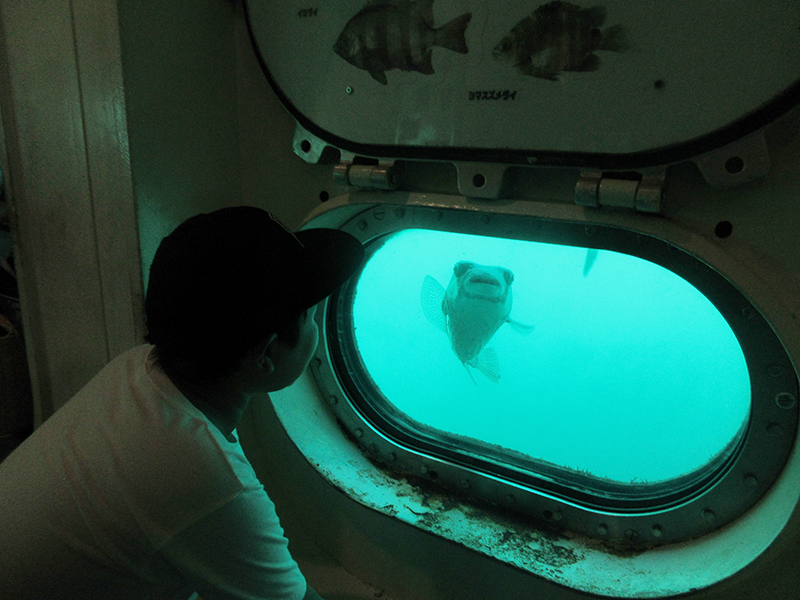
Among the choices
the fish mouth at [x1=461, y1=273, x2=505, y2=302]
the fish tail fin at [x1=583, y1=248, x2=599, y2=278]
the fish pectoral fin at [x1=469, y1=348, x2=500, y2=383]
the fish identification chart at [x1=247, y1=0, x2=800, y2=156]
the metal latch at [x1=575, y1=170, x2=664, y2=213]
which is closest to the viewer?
the fish identification chart at [x1=247, y1=0, x2=800, y2=156]

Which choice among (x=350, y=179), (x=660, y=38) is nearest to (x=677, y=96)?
(x=660, y=38)

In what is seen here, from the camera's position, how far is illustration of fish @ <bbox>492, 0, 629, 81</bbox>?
3.25 feet

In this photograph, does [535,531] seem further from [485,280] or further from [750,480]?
[485,280]

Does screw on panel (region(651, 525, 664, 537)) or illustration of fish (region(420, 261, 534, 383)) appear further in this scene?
illustration of fish (region(420, 261, 534, 383))

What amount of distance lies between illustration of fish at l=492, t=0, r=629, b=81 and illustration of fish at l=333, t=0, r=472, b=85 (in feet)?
0.41

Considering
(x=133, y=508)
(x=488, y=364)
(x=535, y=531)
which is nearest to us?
(x=133, y=508)

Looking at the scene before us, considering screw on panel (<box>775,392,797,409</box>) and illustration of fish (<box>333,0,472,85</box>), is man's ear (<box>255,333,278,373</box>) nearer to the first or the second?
illustration of fish (<box>333,0,472,85</box>)

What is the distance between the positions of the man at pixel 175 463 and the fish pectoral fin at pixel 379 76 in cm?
48

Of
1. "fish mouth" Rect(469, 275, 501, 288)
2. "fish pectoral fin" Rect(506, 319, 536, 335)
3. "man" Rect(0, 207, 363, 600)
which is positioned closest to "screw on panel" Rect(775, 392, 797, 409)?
"fish pectoral fin" Rect(506, 319, 536, 335)

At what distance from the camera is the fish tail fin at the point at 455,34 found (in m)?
1.13

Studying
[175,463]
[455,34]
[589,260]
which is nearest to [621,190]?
[589,260]

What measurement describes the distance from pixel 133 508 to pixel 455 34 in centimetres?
117

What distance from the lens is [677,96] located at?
0.95 metres

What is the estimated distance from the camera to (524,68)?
1.08 metres
